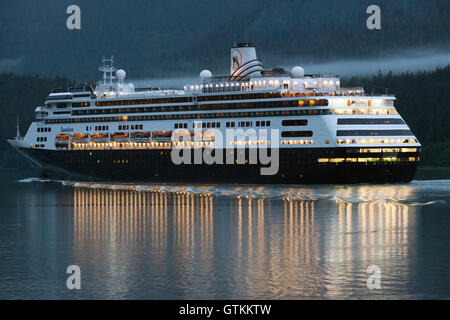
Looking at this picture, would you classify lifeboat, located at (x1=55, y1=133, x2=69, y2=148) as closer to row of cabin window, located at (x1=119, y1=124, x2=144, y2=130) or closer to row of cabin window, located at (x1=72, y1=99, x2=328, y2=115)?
row of cabin window, located at (x1=72, y1=99, x2=328, y2=115)

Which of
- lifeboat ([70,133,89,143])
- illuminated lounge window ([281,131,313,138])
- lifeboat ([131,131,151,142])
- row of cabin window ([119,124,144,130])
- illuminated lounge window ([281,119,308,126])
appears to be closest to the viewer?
illuminated lounge window ([281,131,313,138])

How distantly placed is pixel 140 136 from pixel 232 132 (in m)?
17.5

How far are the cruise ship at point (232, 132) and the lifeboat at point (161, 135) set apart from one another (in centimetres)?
15

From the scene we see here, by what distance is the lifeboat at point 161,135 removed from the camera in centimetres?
13212

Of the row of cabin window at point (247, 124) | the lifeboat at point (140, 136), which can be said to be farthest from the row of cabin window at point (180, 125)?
the row of cabin window at point (247, 124)

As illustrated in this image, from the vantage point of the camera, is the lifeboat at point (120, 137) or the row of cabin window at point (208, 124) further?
the lifeboat at point (120, 137)

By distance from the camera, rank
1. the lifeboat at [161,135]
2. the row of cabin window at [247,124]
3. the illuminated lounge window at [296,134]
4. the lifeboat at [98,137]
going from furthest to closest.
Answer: the lifeboat at [98,137], the lifeboat at [161,135], the row of cabin window at [247,124], the illuminated lounge window at [296,134]

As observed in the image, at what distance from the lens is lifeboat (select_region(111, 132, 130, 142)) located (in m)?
137

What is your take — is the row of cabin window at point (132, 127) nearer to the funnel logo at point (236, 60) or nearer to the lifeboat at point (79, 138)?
the lifeboat at point (79, 138)

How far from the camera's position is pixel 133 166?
134m

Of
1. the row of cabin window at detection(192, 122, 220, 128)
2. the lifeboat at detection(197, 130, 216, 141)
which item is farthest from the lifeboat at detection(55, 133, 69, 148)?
the lifeboat at detection(197, 130, 216, 141)

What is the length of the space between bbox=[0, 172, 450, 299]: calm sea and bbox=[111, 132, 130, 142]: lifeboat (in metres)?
35.0

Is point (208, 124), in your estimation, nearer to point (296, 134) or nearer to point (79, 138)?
point (296, 134)
